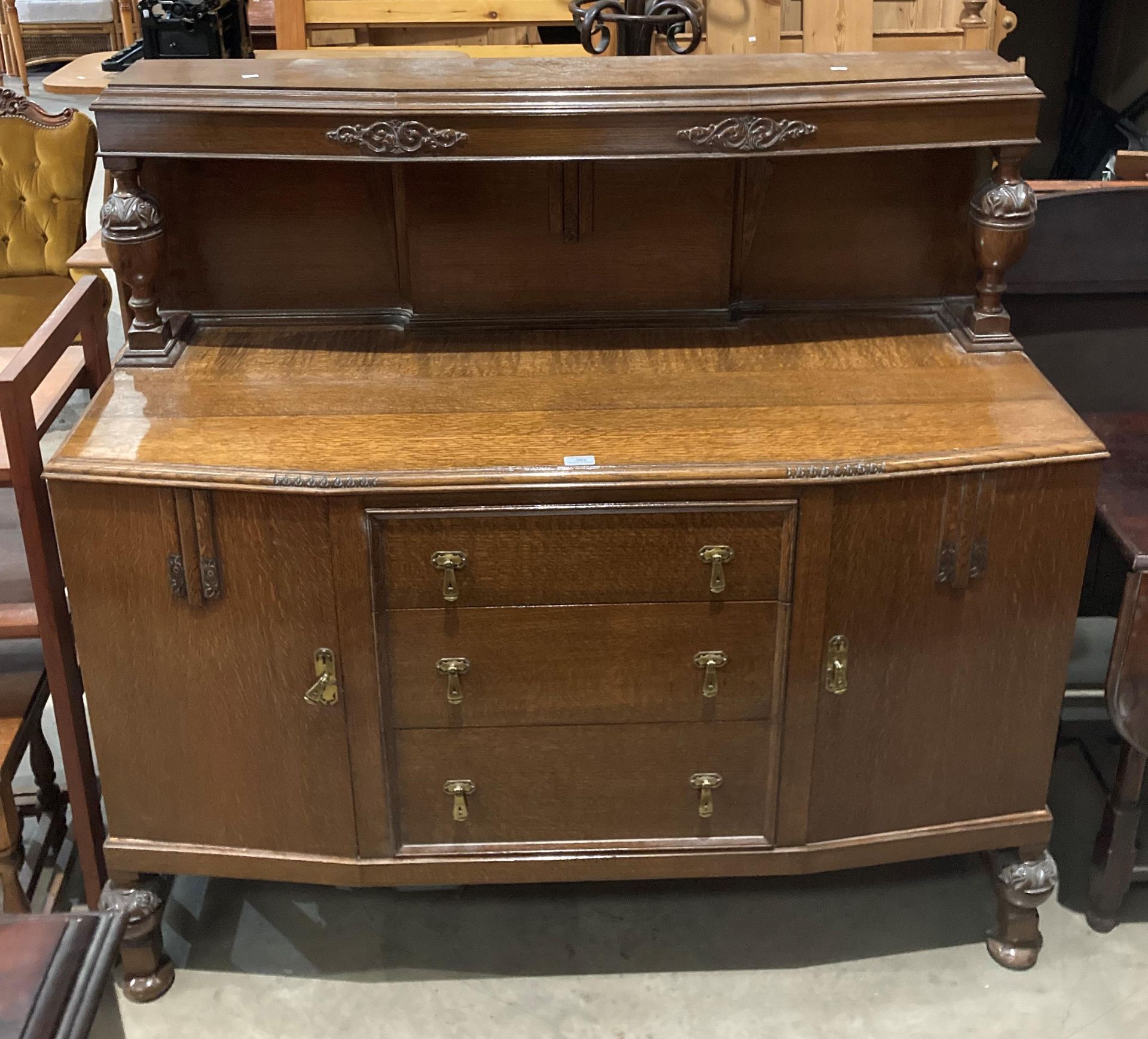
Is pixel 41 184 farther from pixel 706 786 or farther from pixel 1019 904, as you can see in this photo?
pixel 1019 904

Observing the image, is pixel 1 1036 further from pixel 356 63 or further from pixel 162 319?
pixel 356 63

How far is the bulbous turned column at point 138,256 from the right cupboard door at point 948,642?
1.08m

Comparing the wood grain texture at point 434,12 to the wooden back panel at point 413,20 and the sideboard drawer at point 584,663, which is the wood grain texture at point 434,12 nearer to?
the wooden back panel at point 413,20

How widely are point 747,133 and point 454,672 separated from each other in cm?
89

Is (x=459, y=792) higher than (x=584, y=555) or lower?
lower

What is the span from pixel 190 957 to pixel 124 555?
0.81 meters

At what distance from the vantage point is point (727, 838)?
219 cm

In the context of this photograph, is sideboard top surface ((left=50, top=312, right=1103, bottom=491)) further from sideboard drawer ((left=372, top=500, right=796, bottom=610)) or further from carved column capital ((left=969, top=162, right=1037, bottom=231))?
carved column capital ((left=969, top=162, right=1037, bottom=231))

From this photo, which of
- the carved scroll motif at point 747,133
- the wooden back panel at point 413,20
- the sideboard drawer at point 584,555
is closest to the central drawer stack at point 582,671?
the sideboard drawer at point 584,555

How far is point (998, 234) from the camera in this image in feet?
6.94

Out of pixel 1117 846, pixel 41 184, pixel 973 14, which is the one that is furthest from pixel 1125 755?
pixel 41 184

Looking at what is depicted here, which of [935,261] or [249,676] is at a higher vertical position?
[935,261]

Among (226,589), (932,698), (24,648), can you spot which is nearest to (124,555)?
(226,589)

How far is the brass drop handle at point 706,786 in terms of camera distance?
2.13 m
